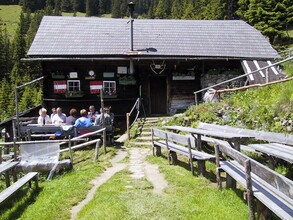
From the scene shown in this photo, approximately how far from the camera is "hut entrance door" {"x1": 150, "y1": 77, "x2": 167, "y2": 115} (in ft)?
64.4

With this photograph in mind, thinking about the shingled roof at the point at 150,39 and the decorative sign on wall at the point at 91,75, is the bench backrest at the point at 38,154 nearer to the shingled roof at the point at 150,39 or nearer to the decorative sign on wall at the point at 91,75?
the decorative sign on wall at the point at 91,75

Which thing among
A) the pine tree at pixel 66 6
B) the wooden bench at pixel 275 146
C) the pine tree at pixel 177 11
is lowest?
the wooden bench at pixel 275 146

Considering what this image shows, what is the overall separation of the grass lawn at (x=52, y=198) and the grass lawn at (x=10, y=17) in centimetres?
10241

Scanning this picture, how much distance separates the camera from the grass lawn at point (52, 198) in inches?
243

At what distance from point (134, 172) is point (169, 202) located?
301 centimetres

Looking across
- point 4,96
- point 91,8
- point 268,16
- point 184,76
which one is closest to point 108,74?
point 184,76

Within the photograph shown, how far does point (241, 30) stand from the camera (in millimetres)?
21734

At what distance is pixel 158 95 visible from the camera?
776 inches

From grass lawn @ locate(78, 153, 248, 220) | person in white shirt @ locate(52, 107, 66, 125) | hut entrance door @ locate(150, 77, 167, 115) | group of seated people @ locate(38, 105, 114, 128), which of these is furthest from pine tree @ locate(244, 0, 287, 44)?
grass lawn @ locate(78, 153, 248, 220)

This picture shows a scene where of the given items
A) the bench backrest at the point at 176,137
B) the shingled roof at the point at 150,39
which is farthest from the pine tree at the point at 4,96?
the bench backrest at the point at 176,137

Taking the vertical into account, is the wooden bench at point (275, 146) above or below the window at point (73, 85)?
below

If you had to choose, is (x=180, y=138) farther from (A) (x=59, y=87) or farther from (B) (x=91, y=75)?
(A) (x=59, y=87)

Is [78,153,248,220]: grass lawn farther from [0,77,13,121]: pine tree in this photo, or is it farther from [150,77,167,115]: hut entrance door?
[0,77,13,121]: pine tree

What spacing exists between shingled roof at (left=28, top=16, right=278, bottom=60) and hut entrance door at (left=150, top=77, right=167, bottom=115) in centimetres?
170
